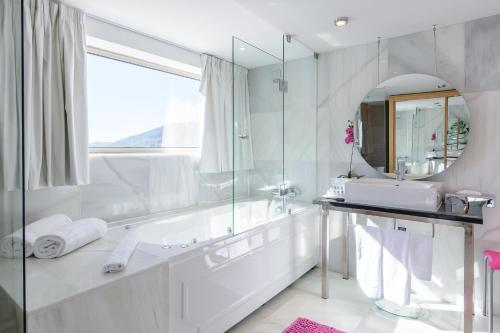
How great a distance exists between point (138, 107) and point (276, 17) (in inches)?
56.1

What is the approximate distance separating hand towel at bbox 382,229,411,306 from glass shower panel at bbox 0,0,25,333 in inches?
91.9

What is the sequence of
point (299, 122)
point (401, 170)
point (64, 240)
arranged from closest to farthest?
point (64, 240)
point (401, 170)
point (299, 122)

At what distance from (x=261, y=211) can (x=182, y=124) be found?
1271 millimetres

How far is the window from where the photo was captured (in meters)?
2.53

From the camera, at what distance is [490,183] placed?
7.89ft

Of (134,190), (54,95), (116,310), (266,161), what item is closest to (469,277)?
(266,161)

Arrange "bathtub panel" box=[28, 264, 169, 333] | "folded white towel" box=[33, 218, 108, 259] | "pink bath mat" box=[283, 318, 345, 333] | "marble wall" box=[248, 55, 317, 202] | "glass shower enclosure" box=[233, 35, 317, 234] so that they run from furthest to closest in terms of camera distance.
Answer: "marble wall" box=[248, 55, 317, 202], "glass shower enclosure" box=[233, 35, 317, 234], "pink bath mat" box=[283, 318, 345, 333], "folded white towel" box=[33, 218, 108, 259], "bathtub panel" box=[28, 264, 169, 333]

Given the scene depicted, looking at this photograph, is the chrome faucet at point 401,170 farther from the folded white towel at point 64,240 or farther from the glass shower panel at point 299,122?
the folded white towel at point 64,240

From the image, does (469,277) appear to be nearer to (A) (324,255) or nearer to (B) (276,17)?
(A) (324,255)

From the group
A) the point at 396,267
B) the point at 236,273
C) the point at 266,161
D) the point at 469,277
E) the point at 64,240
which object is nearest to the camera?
the point at 64,240

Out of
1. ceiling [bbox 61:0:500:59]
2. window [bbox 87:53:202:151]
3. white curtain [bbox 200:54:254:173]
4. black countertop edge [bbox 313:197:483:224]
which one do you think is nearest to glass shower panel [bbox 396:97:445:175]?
black countertop edge [bbox 313:197:483:224]

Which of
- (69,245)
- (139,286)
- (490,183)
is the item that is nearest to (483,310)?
(490,183)

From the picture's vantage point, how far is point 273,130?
2.78 metres

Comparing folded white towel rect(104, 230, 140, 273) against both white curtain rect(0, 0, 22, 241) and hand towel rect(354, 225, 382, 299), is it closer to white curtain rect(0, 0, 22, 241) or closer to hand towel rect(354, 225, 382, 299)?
white curtain rect(0, 0, 22, 241)
